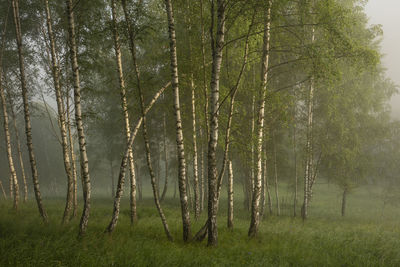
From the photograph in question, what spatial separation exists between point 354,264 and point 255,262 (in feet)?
9.02

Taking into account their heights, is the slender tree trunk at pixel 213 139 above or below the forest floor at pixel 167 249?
above

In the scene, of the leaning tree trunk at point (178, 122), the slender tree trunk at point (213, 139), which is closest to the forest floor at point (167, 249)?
the slender tree trunk at point (213, 139)

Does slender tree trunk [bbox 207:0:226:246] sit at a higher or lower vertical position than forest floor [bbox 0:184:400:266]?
higher

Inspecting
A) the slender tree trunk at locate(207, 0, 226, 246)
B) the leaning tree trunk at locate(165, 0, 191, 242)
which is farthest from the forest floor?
Result: the leaning tree trunk at locate(165, 0, 191, 242)

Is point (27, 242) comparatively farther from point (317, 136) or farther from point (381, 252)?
point (317, 136)

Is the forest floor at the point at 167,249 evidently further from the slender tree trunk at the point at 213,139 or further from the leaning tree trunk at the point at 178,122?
the leaning tree trunk at the point at 178,122

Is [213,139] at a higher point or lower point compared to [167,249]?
higher

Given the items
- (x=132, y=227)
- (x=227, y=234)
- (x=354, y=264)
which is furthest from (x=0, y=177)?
(x=354, y=264)

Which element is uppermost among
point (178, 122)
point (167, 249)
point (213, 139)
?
point (178, 122)

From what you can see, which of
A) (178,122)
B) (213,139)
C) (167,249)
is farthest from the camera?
(178,122)

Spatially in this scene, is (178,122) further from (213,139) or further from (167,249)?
(167,249)

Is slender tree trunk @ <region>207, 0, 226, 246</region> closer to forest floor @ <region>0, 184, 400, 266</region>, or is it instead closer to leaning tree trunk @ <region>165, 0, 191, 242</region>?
forest floor @ <region>0, 184, 400, 266</region>

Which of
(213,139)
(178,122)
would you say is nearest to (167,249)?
(213,139)

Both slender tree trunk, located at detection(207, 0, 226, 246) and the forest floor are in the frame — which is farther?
slender tree trunk, located at detection(207, 0, 226, 246)
